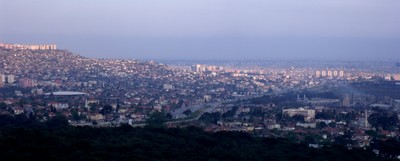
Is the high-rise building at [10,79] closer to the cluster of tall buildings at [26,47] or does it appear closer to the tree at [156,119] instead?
the cluster of tall buildings at [26,47]

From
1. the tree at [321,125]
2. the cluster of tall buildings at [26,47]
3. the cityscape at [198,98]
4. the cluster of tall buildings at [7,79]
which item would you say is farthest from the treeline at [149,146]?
the cluster of tall buildings at [26,47]

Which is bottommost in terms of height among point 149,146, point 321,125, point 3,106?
point 321,125

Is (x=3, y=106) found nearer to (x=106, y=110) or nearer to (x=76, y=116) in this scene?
(x=76, y=116)

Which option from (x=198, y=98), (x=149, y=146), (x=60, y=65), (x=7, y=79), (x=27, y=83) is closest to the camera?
(x=149, y=146)

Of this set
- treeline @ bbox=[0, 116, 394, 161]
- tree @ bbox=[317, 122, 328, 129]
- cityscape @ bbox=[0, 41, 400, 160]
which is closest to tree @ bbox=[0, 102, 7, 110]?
cityscape @ bbox=[0, 41, 400, 160]

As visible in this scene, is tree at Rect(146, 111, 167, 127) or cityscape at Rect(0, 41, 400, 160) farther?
tree at Rect(146, 111, 167, 127)

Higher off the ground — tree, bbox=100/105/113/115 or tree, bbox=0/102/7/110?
tree, bbox=0/102/7/110

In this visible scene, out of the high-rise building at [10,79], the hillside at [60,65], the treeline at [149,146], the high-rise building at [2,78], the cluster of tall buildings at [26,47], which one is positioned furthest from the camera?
the cluster of tall buildings at [26,47]

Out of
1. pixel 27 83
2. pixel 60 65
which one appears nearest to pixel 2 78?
pixel 27 83

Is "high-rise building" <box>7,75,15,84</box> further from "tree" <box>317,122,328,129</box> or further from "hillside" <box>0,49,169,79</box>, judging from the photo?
"tree" <box>317,122,328,129</box>

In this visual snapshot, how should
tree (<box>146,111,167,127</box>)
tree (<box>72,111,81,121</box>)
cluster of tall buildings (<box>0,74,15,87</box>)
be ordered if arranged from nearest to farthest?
tree (<box>146,111,167,127</box>), tree (<box>72,111,81,121</box>), cluster of tall buildings (<box>0,74,15,87</box>)
